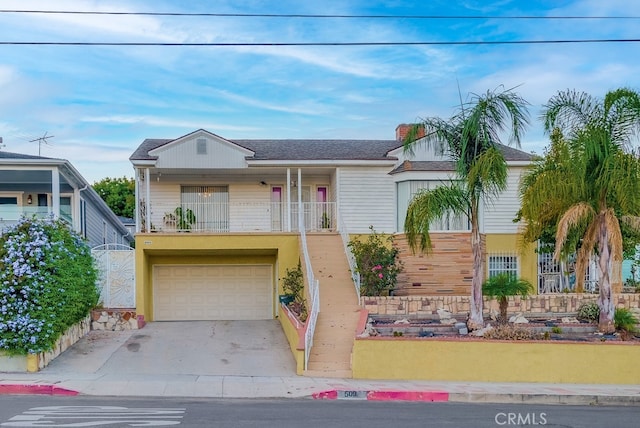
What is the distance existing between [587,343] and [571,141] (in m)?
4.75

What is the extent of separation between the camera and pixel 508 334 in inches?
594

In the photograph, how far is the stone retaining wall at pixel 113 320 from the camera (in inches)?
777

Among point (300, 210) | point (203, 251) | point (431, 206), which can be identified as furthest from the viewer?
point (300, 210)

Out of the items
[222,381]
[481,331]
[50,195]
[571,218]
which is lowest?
[222,381]

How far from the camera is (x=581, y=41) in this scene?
15.3 meters

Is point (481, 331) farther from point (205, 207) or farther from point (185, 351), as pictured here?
point (205, 207)

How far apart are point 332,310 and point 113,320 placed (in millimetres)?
6818

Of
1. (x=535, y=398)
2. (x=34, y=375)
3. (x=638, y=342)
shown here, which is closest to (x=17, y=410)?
(x=34, y=375)

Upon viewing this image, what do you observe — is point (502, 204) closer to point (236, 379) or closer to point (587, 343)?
point (587, 343)

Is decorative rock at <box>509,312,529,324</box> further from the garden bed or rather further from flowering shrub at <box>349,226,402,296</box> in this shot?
flowering shrub at <box>349,226,402,296</box>

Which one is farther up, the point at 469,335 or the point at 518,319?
the point at 518,319

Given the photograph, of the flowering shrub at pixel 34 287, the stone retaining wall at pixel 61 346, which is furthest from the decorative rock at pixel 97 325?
the flowering shrub at pixel 34 287

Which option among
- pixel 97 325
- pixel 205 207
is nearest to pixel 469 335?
pixel 97 325

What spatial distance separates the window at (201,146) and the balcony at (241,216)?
181 centimetres
